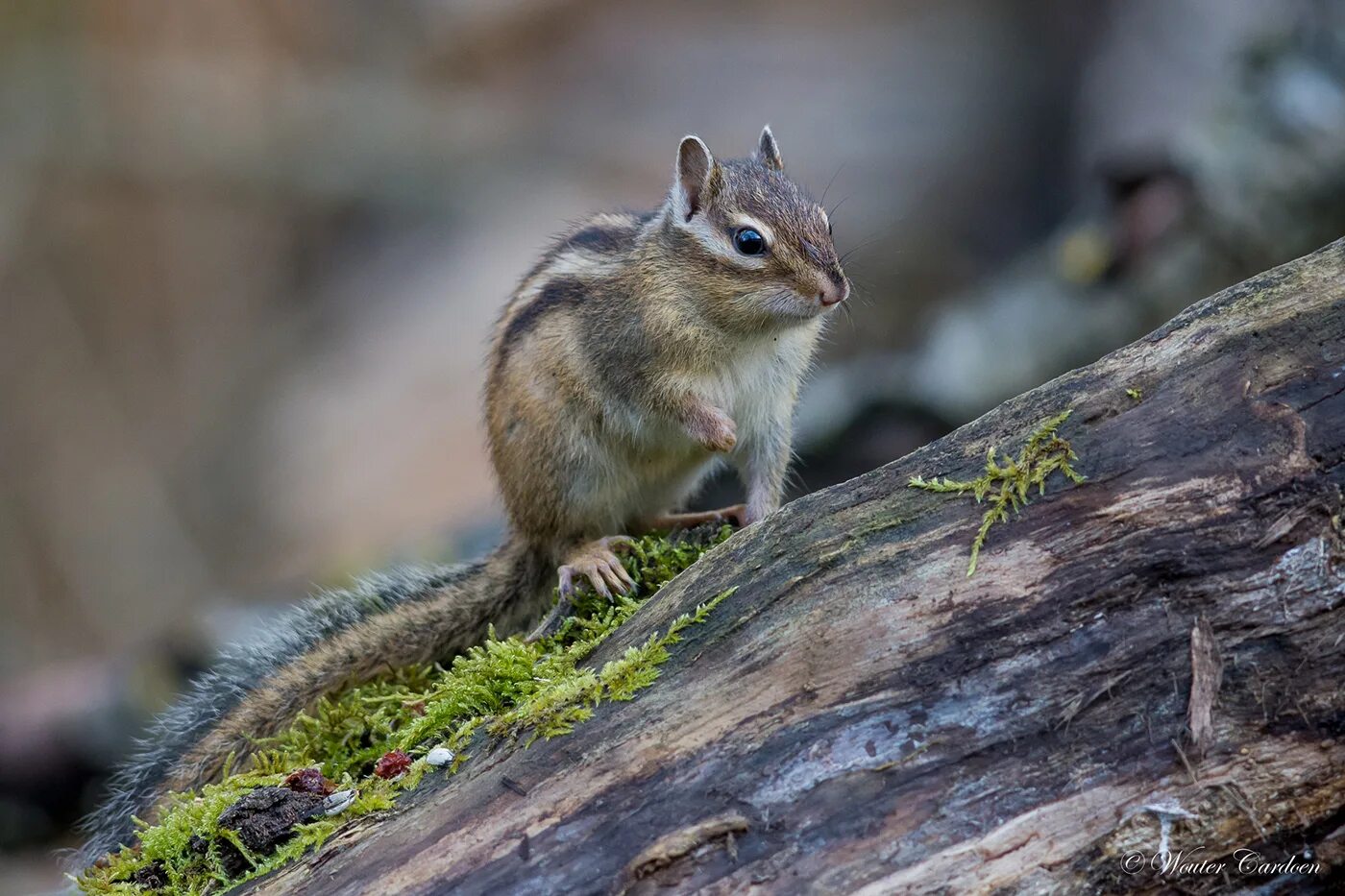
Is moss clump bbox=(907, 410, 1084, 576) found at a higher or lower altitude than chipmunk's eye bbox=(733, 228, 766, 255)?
lower

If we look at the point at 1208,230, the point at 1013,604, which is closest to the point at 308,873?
the point at 1013,604

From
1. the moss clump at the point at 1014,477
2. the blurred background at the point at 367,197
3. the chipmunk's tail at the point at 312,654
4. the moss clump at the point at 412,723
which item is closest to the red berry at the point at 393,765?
the moss clump at the point at 412,723

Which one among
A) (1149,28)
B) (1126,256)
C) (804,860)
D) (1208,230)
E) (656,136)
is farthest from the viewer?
(656,136)

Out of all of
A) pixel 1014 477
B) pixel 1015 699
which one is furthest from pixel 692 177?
pixel 1015 699

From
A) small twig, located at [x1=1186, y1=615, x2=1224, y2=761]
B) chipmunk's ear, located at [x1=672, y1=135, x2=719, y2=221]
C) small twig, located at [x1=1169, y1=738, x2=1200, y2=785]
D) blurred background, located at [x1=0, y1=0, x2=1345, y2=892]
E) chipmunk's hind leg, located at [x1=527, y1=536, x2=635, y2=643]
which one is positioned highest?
blurred background, located at [x1=0, y1=0, x2=1345, y2=892]

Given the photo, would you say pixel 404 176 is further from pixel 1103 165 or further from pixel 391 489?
pixel 1103 165

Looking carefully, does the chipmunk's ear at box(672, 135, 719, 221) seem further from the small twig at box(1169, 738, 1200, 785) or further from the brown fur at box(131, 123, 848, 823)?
the small twig at box(1169, 738, 1200, 785)

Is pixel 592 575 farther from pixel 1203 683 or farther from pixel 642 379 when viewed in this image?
pixel 1203 683

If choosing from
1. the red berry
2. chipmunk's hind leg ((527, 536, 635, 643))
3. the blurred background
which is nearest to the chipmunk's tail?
chipmunk's hind leg ((527, 536, 635, 643))
